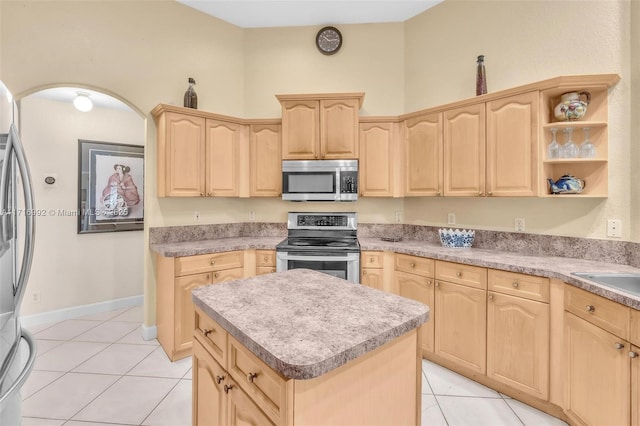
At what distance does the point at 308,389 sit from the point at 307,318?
0.25 metres

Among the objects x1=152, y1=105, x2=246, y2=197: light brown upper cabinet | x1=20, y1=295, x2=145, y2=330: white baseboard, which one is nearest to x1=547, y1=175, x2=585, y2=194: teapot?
x1=152, y1=105, x2=246, y2=197: light brown upper cabinet

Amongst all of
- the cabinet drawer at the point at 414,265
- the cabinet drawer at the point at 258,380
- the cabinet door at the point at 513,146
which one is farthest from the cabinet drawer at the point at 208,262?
the cabinet door at the point at 513,146

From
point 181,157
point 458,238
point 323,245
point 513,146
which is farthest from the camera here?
point 323,245

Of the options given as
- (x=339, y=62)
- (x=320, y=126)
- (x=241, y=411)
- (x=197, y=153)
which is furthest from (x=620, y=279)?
(x=197, y=153)

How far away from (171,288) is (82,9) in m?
2.60

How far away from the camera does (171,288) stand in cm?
252

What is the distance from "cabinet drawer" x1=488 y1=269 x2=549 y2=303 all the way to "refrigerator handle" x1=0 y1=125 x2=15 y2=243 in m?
2.60

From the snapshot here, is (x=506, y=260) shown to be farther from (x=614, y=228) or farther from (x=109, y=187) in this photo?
(x=109, y=187)

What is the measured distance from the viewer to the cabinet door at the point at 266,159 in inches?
130

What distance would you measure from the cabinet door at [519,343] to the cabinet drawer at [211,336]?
74.1 inches

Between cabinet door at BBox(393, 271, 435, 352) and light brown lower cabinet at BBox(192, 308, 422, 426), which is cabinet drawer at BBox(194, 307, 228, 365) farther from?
cabinet door at BBox(393, 271, 435, 352)

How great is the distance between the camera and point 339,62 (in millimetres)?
3568

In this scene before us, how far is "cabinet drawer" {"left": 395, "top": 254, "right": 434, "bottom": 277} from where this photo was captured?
8.20ft

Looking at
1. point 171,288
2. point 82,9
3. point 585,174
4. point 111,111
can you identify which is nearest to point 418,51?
point 585,174
